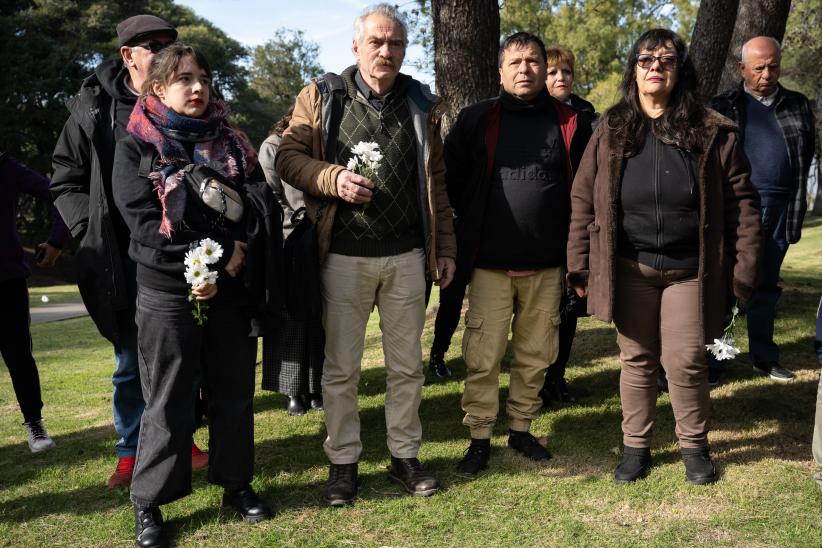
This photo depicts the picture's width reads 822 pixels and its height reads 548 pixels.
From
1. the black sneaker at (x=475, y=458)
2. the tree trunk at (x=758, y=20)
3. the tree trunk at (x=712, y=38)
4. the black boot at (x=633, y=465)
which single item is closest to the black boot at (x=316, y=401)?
the black sneaker at (x=475, y=458)

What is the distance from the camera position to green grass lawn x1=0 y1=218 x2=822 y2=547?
3.60 metres

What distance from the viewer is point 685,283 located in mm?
3984

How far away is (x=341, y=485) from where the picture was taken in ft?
13.1

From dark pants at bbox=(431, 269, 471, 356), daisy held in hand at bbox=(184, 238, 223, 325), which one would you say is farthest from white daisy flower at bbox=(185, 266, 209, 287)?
dark pants at bbox=(431, 269, 471, 356)

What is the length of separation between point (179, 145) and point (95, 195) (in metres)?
0.84

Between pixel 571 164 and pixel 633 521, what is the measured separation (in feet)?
6.45

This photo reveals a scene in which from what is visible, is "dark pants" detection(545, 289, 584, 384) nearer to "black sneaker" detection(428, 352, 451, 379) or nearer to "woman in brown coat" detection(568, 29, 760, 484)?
"black sneaker" detection(428, 352, 451, 379)

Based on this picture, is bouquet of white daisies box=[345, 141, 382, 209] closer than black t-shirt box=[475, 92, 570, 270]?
Yes

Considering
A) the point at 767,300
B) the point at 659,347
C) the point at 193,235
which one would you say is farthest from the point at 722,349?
the point at 193,235

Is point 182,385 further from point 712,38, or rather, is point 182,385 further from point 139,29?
point 712,38

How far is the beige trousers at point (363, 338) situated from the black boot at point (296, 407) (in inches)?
59.3

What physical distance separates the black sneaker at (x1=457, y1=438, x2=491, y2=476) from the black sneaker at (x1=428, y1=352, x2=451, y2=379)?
1.84 meters

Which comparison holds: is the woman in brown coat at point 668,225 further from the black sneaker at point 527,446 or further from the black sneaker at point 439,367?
the black sneaker at point 439,367

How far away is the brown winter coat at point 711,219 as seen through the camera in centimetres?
388
